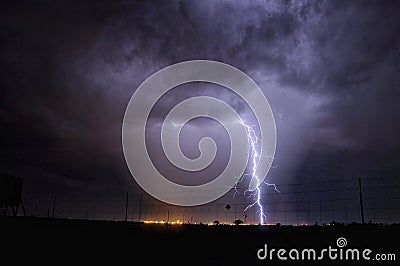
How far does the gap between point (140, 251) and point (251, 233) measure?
5.19 meters

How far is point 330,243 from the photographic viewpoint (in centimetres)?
1562

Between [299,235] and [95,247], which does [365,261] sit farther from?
[95,247]

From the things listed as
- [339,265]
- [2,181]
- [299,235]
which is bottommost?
[339,265]

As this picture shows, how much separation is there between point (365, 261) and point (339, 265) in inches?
53.0

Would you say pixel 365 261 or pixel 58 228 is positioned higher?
pixel 58 228

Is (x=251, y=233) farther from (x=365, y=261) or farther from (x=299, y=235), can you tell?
(x=365, y=261)

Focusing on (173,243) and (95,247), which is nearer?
(95,247)

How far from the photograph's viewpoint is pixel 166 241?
46.2 ft

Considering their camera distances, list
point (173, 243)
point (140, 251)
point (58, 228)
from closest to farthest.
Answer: point (58, 228) → point (140, 251) → point (173, 243)

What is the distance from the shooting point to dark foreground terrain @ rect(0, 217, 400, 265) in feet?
36.8

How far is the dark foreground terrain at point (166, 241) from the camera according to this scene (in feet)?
36.8

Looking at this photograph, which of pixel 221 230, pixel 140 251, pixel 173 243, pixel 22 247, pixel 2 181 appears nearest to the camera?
pixel 22 247

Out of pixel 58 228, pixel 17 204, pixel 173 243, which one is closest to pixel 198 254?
pixel 173 243

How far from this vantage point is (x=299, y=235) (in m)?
15.9
